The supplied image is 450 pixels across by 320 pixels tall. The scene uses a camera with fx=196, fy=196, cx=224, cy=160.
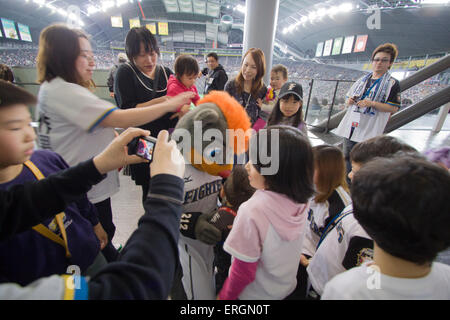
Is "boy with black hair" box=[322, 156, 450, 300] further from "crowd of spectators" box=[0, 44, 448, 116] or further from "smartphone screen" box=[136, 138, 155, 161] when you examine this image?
"crowd of spectators" box=[0, 44, 448, 116]

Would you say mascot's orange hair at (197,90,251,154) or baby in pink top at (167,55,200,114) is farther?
baby in pink top at (167,55,200,114)

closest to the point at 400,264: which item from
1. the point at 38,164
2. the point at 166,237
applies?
the point at 166,237

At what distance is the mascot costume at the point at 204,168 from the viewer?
96 cm

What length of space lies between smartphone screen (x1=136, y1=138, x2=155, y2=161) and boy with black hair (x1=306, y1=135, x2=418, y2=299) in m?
0.95

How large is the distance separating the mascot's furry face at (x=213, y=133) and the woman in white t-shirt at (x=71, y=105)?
0.27 meters

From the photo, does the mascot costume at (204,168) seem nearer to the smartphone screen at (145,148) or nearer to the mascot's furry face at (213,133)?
the mascot's furry face at (213,133)

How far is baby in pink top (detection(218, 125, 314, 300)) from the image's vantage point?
0.82m

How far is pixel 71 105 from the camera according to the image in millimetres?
924

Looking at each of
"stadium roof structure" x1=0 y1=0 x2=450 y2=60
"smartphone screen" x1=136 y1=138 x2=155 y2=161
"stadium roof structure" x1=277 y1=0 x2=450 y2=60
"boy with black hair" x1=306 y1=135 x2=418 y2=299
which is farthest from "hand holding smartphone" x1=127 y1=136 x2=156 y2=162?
"stadium roof structure" x1=277 y1=0 x2=450 y2=60

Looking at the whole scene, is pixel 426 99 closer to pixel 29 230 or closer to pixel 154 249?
pixel 154 249

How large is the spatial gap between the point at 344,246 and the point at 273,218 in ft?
1.35

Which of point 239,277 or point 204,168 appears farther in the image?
point 204,168

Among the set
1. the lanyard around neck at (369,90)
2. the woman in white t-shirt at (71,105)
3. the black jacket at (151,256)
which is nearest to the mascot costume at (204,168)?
the woman in white t-shirt at (71,105)

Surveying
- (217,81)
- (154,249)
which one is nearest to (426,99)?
(217,81)
